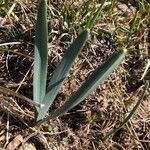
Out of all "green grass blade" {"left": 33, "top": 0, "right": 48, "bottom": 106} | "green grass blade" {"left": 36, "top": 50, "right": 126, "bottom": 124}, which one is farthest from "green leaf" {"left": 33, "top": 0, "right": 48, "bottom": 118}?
"green grass blade" {"left": 36, "top": 50, "right": 126, "bottom": 124}

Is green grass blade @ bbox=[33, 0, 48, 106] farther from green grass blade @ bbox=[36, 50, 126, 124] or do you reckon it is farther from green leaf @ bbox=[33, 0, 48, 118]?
green grass blade @ bbox=[36, 50, 126, 124]

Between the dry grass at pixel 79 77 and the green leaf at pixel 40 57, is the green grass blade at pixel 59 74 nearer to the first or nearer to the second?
the green leaf at pixel 40 57

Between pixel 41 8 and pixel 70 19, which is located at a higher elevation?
pixel 41 8

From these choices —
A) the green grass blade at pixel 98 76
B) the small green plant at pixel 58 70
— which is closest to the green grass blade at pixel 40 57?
the small green plant at pixel 58 70

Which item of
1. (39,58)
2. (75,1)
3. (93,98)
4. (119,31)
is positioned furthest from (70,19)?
(39,58)

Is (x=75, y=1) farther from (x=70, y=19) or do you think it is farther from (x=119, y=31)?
(x=119, y=31)

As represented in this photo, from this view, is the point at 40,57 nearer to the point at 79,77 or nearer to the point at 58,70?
the point at 58,70
